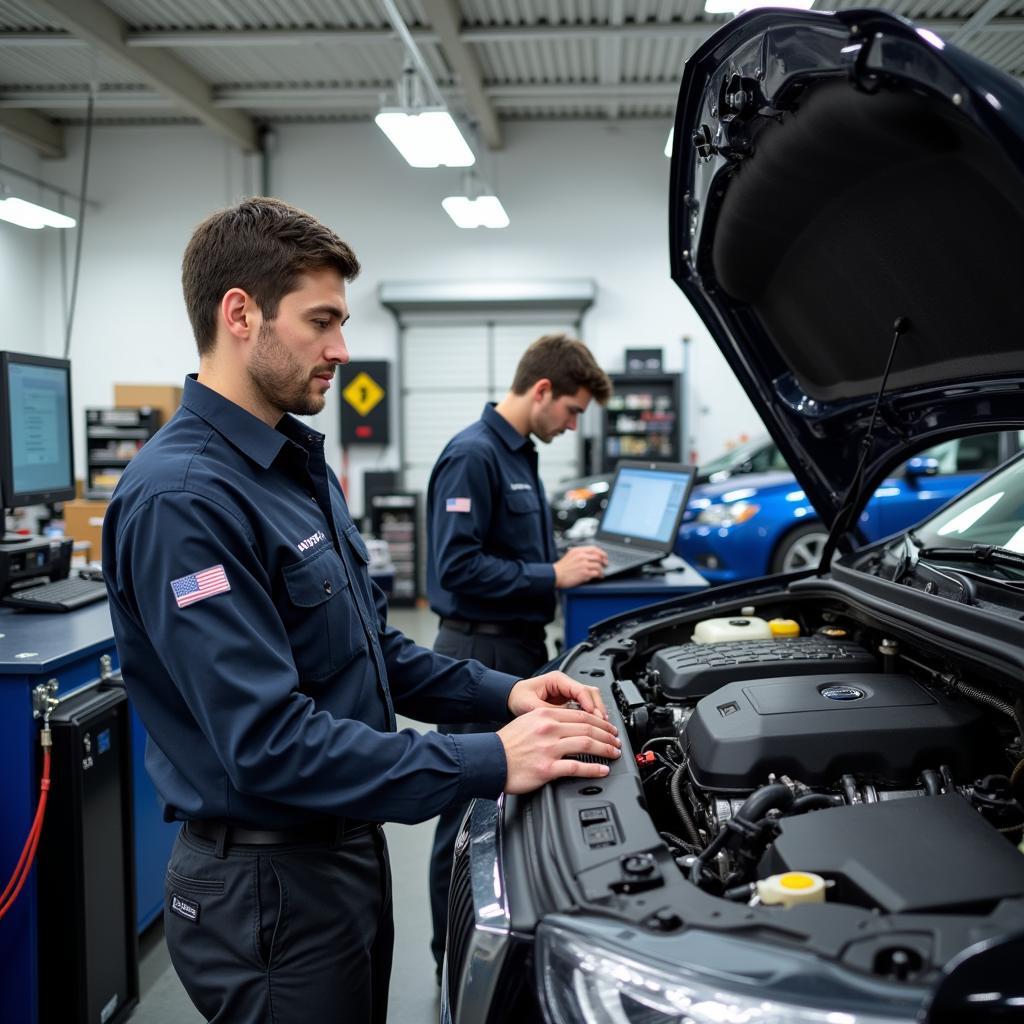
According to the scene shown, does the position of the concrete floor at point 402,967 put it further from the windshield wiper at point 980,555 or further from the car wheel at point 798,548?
the car wheel at point 798,548

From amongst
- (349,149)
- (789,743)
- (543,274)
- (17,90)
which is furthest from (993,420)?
(17,90)

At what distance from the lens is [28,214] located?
7.17m

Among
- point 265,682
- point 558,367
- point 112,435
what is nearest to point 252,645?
point 265,682

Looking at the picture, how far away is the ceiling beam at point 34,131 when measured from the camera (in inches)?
357

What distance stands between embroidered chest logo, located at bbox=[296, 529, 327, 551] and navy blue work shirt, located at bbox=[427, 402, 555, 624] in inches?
47.9

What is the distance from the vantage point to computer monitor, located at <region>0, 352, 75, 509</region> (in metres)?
2.51

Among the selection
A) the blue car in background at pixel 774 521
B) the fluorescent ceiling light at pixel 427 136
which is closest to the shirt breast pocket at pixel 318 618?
the fluorescent ceiling light at pixel 427 136

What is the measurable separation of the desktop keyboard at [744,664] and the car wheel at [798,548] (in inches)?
177

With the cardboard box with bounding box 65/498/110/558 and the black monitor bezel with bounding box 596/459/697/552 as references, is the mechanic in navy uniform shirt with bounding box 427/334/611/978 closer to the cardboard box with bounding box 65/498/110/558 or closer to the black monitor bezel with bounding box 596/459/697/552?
the black monitor bezel with bounding box 596/459/697/552

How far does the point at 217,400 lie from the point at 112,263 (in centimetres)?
971

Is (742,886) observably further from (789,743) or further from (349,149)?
(349,149)

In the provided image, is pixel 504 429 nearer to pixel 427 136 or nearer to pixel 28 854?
pixel 28 854

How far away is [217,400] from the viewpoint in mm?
1341

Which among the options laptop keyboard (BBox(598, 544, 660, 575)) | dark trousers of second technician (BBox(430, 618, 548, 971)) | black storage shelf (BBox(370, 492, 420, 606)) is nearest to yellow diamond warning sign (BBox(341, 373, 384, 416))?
black storage shelf (BBox(370, 492, 420, 606))
